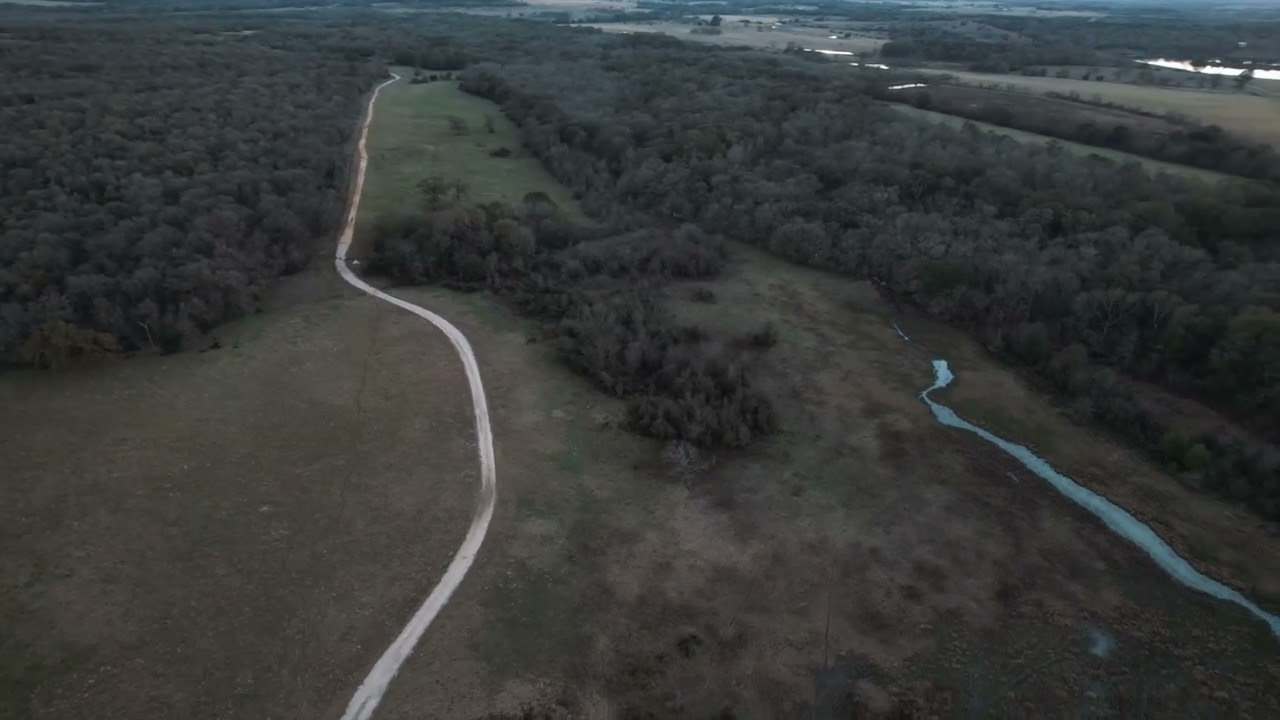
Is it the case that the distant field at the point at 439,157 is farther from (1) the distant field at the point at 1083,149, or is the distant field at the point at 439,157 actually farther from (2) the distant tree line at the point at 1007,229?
(1) the distant field at the point at 1083,149

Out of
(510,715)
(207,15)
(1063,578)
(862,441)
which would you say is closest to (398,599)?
(510,715)

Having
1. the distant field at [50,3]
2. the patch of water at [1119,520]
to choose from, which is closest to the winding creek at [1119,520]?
the patch of water at [1119,520]

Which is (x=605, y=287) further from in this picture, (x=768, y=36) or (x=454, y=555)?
(x=768, y=36)

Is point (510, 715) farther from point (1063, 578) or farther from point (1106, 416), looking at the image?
point (1106, 416)

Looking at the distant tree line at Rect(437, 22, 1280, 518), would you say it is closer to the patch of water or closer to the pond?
the patch of water

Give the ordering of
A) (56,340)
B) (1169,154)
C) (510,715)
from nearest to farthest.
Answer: (510,715), (56,340), (1169,154)

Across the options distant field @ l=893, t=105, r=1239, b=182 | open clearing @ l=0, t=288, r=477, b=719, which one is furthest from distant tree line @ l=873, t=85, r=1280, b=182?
open clearing @ l=0, t=288, r=477, b=719
